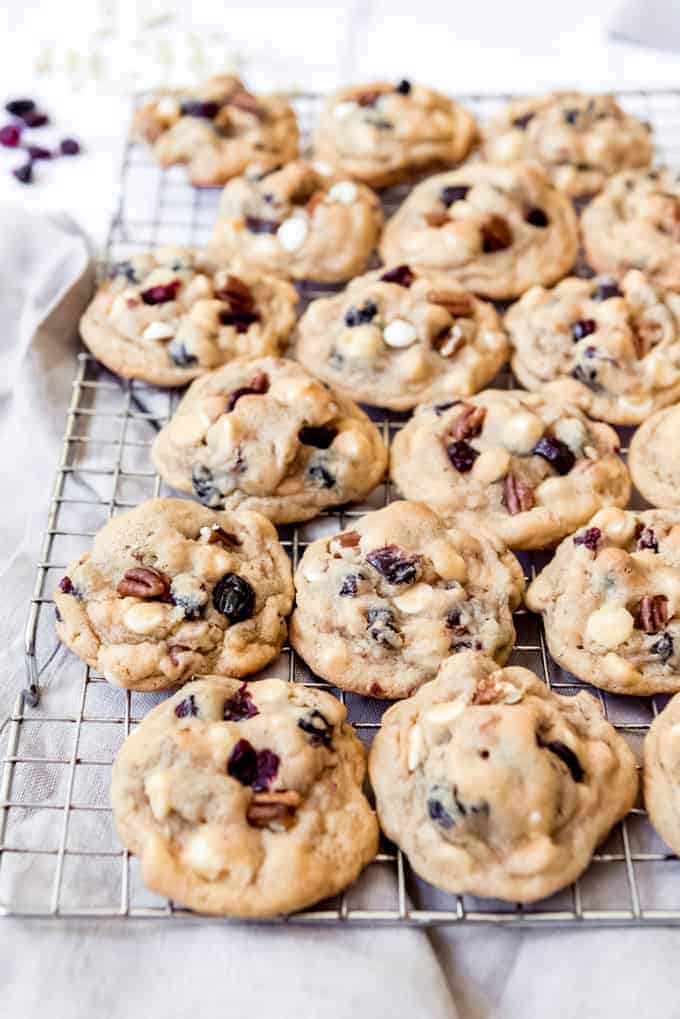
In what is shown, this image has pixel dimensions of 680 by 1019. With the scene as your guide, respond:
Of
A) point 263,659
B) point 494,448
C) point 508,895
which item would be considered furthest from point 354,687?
point 494,448

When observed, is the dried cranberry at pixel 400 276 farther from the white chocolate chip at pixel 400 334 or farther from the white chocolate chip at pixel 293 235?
the white chocolate chip at pixel 293 235

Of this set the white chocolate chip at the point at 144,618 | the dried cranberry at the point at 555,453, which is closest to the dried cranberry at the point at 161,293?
the white chocolate chip at the point at 144,618

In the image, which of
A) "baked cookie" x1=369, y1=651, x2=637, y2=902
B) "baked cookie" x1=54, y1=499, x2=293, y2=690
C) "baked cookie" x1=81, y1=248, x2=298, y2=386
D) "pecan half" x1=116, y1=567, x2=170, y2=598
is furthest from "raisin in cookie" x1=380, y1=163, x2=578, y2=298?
"baked cookie" x1=369, y1=651, x2=637, y2=902

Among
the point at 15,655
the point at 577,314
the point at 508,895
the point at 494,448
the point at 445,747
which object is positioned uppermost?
the point at 577,314

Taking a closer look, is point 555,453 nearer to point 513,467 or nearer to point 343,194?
point 513,467

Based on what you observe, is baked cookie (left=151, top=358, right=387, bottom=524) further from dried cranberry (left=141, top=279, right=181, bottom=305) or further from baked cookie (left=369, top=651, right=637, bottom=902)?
baked cookie (left=369, top=651, right=637, bottom=902)

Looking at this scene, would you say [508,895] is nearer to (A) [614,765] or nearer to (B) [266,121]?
(A) [614,765]
